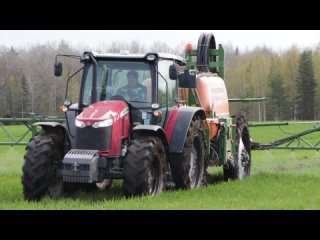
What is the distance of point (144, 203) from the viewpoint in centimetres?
881

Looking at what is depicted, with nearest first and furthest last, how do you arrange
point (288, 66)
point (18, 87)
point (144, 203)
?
point (144, 203)
point (18, 87)
point (288, 66)

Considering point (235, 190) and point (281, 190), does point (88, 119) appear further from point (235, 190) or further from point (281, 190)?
point (281, 190)

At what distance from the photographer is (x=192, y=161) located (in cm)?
1213

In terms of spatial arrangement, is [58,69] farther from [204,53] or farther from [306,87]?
[306,87]

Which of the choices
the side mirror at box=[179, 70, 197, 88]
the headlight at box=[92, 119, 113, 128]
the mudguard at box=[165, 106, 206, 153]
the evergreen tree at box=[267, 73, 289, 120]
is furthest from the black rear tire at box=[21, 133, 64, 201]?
the evergreen tree at box=[267, 73, 289, 120]

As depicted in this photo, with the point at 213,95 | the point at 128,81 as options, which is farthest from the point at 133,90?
the point at 213,95

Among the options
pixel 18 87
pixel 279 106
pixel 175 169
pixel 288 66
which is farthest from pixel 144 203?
pixel 288 66

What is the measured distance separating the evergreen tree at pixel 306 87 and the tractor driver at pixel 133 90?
64.4 meters

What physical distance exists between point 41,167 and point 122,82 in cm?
215

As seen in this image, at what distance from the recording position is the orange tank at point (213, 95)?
547 inches

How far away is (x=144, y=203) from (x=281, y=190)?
133 inches

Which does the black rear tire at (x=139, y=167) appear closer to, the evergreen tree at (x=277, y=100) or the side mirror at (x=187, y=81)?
the side mirror at (x=187, y=81)

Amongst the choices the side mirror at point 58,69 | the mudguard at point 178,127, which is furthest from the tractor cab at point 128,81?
the side mirror at point 58,69

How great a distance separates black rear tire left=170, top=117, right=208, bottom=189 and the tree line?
117 feet
